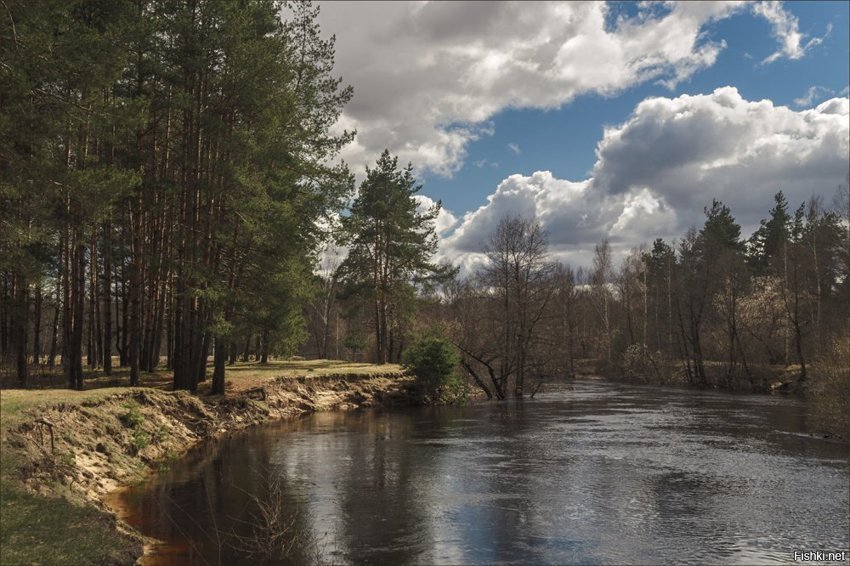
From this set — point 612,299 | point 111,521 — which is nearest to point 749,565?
point 111,521

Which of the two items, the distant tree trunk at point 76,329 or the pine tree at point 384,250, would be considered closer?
the distant tree trunk at point 76,329

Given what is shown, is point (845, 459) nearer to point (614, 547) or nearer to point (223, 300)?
point (614, 547)

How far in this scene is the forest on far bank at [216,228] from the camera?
57.4 ft

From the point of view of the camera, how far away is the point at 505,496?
15.2 meters

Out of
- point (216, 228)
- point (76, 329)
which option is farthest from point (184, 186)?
point (76, 329)

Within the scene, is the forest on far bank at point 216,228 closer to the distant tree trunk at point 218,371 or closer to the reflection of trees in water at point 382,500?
the distant tree trunk at point 218,371

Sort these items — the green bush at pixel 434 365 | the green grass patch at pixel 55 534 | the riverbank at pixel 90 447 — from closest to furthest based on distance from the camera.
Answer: the green grass patch at pixel 55 534
the riverbank at pixel 90 447
the green bush at pixel 434 365

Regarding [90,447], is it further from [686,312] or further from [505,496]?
[686,312]

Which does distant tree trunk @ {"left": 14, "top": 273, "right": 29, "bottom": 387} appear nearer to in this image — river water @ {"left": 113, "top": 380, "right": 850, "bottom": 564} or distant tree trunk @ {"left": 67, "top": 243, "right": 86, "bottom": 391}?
distant tree trunk @ {"left": 67, "top": 243, "right": 86, "bottom": 391}

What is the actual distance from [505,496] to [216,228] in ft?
60.2

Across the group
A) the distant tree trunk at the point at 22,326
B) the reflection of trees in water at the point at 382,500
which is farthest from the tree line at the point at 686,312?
the distant tree trunk at the point at 22,326

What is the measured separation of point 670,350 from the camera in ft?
234

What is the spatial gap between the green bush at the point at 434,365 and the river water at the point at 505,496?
1216 centimetres

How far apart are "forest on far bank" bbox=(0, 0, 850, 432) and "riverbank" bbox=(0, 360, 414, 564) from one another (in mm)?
2627
